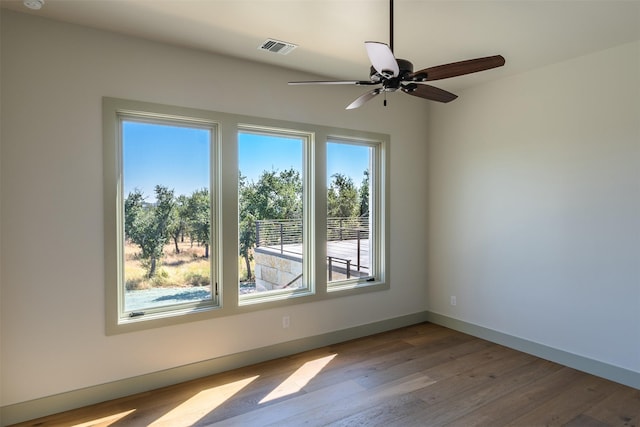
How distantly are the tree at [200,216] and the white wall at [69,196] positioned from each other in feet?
2.40

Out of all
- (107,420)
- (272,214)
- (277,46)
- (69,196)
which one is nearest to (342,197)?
(272,214)

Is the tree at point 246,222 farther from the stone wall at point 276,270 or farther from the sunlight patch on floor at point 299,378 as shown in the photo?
the sunlight patch on floor at point 299,378

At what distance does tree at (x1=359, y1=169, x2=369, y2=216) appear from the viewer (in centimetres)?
449

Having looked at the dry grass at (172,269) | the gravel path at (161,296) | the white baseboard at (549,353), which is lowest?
the white baseboard at (549,353)

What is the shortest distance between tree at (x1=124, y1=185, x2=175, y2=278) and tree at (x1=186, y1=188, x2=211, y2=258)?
0.58 feet

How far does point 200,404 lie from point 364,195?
2.81 metres

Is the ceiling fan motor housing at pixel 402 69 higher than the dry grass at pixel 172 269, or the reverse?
the ceiling fan motor housing at pixel 402 69

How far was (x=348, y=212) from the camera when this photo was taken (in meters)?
4.37

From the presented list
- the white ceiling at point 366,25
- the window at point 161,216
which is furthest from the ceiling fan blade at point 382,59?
the window at point 161,216

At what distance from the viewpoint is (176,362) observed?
10.5 ft

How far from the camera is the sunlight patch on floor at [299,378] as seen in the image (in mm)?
2998

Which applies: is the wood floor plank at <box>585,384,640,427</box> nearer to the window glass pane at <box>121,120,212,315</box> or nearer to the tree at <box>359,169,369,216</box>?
the tree at <box>359,169,369,216</box>

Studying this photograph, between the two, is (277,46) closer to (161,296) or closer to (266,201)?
(266,201)

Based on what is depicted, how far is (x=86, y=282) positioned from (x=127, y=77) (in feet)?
5.46
